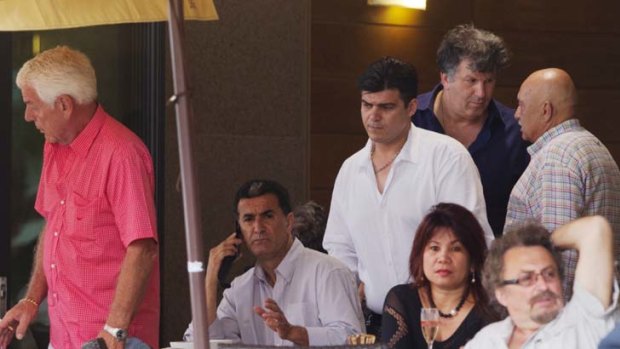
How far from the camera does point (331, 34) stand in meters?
8.34

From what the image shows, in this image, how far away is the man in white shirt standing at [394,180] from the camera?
17.2ft

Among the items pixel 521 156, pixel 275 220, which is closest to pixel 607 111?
pixel 521 156

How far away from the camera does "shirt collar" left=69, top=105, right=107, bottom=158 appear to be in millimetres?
5029

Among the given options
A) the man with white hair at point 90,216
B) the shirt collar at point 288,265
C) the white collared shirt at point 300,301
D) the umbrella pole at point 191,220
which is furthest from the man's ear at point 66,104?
the umbrella pole at point 191,220

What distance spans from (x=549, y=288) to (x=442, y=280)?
0.71 metres

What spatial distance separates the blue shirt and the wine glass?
1.37m

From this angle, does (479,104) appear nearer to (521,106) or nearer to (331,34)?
(521,106)

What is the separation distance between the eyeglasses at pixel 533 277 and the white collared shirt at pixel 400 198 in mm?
908

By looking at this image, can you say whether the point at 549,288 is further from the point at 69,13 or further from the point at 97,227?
the point at 69,13

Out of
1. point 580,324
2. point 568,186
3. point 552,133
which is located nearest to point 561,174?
point 568,186

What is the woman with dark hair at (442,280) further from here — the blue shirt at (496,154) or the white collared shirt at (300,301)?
the blue shirt at (496,154)

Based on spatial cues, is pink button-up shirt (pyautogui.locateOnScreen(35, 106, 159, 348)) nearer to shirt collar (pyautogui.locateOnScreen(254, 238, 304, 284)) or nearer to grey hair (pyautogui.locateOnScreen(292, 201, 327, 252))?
shirt collar (pyautogui.locateOnScreen(254, 238, 304, 284))

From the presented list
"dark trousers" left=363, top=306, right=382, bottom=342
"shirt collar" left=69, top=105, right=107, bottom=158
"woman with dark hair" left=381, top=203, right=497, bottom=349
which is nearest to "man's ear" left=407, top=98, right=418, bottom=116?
"woman with dark hair" left=381, top=203, right=497, bottom=349

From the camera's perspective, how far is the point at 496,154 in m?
5.84
